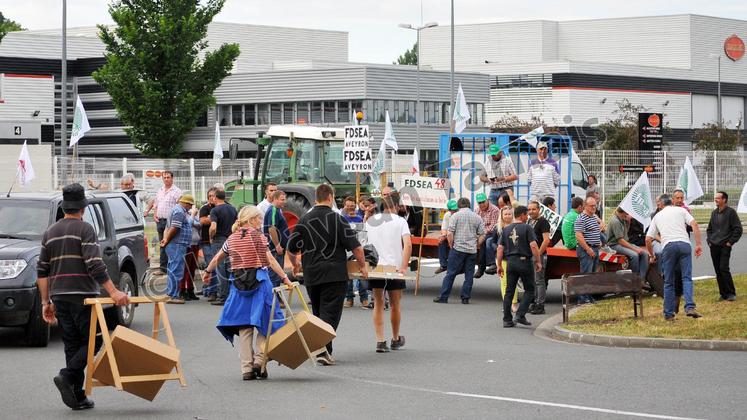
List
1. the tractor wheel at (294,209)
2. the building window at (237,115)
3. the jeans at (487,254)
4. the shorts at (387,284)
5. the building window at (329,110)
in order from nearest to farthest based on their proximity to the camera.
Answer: the shorts at (387,284), the jeans at (487,254), the tractor wheel at (294,209), the building window at (329,110), the building window at (237,115)

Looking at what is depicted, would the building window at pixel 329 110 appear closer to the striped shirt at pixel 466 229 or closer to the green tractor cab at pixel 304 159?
the green tractor cab at pixel 304 159

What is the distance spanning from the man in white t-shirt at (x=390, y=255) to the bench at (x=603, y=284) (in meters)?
3.37

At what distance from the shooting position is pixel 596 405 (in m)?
9.95

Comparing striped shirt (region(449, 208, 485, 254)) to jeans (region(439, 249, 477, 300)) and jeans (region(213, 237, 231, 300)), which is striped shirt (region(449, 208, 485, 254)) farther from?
jeans (region(213, 237, 231, 300))

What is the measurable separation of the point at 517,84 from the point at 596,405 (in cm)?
8599

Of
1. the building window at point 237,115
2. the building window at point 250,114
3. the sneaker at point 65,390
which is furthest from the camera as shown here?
the building window at point 237,115

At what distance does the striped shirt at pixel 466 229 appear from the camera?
19.6 metres

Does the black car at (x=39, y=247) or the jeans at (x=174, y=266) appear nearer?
the black car at (x=39, y=247)

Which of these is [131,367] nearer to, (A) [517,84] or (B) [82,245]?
(B) [82,245]

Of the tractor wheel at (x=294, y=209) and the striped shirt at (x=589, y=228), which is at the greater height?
the tractor wheel at (x=294, y=209)

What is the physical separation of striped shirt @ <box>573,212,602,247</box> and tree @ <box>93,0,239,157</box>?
42.2 m

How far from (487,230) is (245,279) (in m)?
9.76

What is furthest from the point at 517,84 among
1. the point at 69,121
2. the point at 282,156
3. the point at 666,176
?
the point at 282,156

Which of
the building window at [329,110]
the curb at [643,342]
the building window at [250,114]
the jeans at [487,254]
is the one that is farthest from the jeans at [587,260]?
the building window at [250,114]
